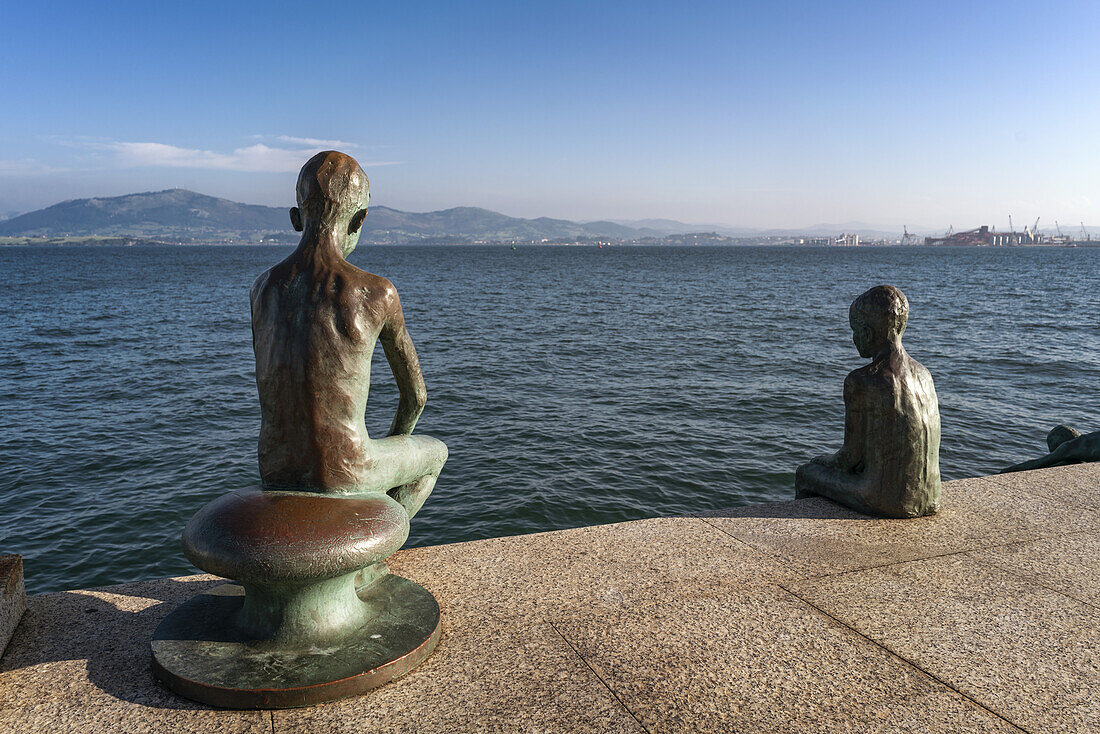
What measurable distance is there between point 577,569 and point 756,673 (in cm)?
136

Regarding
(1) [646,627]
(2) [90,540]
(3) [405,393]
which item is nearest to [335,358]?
(3) [405,393]

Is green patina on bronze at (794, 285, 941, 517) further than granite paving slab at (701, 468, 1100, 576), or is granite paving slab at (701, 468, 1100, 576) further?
green patina on bronze at (794, 285, 941, 517)

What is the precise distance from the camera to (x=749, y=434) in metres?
13.6

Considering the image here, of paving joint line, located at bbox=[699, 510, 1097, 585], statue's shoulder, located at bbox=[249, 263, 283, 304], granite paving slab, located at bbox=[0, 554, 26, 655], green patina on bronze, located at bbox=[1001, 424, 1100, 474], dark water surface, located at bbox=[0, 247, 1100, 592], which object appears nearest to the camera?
granite paving slab, located at bbox=[0, 554, 26, 655]

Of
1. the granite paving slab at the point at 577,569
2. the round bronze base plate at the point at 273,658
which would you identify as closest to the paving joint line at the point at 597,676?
the granite paving slab at the point at 577,569

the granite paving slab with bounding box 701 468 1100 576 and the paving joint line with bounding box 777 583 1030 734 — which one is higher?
the granite paving slab with bounding box 701 468 1100 576

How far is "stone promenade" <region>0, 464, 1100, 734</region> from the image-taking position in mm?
3012

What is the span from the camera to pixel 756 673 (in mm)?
3357

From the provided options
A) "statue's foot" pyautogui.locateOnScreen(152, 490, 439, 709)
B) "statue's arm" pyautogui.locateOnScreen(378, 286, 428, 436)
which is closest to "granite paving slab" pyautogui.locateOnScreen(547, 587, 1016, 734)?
"statue's foot" pyautogui.locateOnScreen(152, 490, 439, 709)

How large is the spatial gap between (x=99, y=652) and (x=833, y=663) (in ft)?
11.1

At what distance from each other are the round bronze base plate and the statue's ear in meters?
1.87

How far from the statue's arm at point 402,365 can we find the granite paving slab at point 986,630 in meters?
2.36

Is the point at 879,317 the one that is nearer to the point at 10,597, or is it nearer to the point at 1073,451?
the point at 1073,451

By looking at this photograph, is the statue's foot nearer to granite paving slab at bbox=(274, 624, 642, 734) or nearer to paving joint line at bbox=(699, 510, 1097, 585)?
granite paving slab at bbox=(274, 624, 642, 734)
